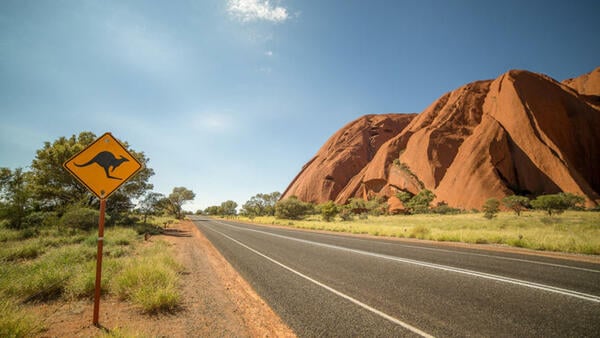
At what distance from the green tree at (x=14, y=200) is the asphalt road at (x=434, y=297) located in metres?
18.1

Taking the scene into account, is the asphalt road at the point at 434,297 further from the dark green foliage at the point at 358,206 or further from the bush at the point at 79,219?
the dark green foliage at the point at 358,206

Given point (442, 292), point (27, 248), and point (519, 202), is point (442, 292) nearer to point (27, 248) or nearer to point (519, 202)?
point (27, 248)

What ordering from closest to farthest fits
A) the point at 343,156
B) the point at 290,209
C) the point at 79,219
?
1. the point at 79,219
2. the point at 290,209
3. the point at 343,156

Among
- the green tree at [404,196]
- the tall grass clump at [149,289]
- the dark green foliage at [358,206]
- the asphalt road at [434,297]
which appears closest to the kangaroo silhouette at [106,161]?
the tall grass clump at [149,289]

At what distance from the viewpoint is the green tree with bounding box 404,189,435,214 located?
47.3 metres

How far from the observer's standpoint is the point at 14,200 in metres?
14.9

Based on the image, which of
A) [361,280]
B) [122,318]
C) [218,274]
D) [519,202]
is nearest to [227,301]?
[122,318]

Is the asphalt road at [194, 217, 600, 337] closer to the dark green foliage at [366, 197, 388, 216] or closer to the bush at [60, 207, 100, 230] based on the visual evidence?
the bush at [60, 207, 100, 230]

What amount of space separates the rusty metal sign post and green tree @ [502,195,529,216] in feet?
164

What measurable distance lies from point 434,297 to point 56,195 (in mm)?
27321

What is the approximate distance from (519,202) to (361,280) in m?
48.4

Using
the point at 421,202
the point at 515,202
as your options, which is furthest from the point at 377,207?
the point at 515,202

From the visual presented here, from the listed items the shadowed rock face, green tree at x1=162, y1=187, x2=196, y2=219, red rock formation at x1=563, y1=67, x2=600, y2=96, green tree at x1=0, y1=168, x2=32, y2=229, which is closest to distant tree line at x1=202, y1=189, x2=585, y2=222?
the shadowed rock face

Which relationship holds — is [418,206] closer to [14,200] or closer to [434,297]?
[434,297]
